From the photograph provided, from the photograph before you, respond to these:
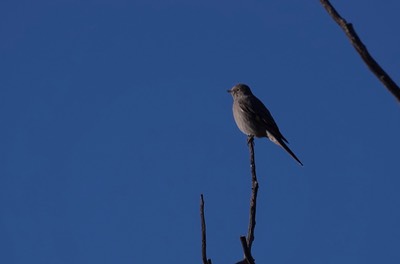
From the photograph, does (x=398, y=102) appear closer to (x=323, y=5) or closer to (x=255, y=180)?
(x=323, y=5)

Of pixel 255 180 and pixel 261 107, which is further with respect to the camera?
pixel 261 107

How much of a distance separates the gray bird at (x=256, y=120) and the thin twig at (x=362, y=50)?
28.9 ft

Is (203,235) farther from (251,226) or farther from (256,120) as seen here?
(256,120)

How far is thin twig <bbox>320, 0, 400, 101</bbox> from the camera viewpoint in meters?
2.23

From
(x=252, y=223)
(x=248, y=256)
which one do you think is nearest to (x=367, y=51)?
(x=248, y=256)

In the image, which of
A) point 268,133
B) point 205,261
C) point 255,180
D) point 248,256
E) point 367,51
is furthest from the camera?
point 268,133

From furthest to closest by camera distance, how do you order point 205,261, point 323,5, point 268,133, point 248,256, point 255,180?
point 268,133
point 255,180
point 205,261
point 248,256
point 323,5

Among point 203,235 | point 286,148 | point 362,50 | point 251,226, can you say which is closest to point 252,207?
point 251,226

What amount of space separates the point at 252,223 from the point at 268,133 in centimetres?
816

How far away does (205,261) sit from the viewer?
345 centimetres

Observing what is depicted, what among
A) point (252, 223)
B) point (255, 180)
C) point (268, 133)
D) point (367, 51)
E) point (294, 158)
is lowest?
point (367, 51)

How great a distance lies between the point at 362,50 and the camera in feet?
7.89

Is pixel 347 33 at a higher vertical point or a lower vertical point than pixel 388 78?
higher

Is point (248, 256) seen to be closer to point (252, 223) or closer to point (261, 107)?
point (252, 223)
